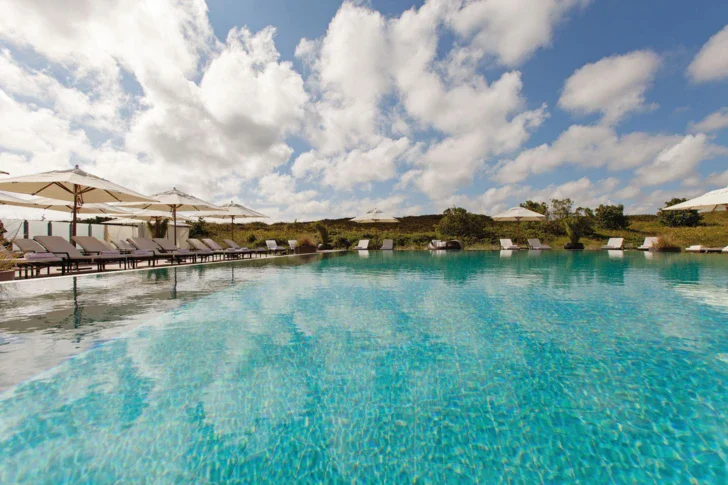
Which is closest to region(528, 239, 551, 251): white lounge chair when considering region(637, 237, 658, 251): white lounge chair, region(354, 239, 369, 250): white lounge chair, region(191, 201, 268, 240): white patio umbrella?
region(637, 237, 658, 251): white lounge chair

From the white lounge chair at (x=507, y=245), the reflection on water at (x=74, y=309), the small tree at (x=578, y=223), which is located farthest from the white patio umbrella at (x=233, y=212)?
the small tree at (x=578, y=223)

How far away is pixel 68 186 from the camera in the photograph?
30.9 ft

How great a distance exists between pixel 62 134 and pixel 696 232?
33.9 meters

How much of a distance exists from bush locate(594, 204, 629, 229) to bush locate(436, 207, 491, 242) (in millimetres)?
9946

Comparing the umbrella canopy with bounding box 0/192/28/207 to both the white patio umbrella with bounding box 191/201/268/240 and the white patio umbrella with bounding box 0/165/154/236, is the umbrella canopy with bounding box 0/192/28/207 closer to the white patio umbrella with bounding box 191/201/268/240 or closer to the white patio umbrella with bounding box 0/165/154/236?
the white patio umbrella with bounding box 0/165/154/236

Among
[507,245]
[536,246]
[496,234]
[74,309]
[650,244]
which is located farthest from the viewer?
[496,234]

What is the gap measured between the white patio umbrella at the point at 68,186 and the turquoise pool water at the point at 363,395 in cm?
435

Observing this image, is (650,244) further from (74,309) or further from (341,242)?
(74,309)

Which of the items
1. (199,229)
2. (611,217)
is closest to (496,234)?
(611,217)

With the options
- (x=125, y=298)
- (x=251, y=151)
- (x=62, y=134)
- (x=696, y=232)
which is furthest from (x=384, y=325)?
(x=696, y=232)

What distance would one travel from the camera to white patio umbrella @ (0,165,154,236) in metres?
7.82

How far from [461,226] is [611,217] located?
1266cm

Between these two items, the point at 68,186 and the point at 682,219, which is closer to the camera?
the point at 68,186

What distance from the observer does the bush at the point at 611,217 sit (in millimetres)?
26578
